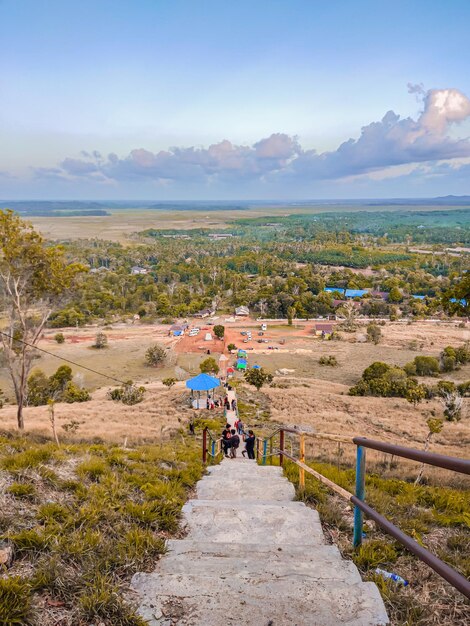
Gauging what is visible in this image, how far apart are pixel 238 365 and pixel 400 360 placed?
17.3 metres

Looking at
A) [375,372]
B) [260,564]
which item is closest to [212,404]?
[375,372]

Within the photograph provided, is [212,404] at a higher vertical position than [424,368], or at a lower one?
higher

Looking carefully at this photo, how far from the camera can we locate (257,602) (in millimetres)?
2207

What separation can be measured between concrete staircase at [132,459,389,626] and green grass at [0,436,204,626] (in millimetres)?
185

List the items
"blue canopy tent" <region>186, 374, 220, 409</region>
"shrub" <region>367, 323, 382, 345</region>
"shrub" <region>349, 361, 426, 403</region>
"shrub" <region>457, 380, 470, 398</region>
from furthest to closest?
Result: "shrub" <region>367, 323, 382, 345</region> < "shrub" <region>457, 380, 470, 398</region> < "shrub" <region>349, 361, 426, 403</region> < "blue canopy tent" <region>186, 374, 220, 409</region>

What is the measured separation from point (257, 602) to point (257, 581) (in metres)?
0.19

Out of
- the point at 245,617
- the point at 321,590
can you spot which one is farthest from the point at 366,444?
the point at 245,617

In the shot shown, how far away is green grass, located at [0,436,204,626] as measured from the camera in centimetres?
222

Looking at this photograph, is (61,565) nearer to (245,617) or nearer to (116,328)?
(245,617)

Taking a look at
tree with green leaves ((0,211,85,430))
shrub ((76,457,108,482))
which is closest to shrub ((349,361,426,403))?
tree with green leaves ((0,211,85,430))

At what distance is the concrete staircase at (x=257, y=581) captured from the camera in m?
2.12

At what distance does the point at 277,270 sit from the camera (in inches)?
3900

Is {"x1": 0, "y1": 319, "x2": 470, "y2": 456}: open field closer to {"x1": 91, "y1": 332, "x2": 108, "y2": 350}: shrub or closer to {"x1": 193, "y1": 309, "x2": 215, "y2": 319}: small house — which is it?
{"x1": 91, "y1": 332, "x2": 108, "y2": 350}: shrub

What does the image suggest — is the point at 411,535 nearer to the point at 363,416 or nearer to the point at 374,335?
the point at 363,416
